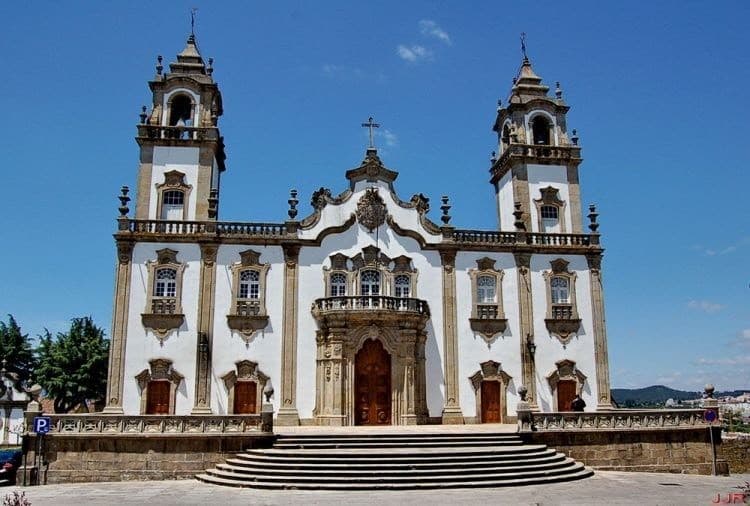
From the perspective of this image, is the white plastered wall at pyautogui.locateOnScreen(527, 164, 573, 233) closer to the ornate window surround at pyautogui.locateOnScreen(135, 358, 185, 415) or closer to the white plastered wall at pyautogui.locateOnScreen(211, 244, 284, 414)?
the white plastered wall at pyautogui.locateOnScreen(211, 244, 284, 414)

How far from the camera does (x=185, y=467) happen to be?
65.1 feet

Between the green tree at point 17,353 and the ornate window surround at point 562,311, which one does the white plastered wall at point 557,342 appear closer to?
the ornate window surround at point 562,311

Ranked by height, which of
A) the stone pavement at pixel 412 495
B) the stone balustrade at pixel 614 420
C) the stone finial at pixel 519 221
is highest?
the stone finial at pixel 519 221

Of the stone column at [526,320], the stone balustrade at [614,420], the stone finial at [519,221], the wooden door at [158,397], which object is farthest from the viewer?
the stone finial at [519,221]

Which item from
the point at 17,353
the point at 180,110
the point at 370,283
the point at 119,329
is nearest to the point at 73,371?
the point at 17,353

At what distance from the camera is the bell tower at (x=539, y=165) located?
2983 centimetres

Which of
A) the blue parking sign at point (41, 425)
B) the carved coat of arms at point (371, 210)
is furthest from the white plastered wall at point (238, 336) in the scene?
the blue parking sign at point (41, 425)

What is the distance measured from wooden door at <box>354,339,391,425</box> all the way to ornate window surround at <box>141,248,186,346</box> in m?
7.16

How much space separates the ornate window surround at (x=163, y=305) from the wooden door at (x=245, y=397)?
3344 millimetres

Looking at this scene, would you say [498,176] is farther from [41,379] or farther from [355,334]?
[41,379]

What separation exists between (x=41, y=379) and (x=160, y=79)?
17.5 m

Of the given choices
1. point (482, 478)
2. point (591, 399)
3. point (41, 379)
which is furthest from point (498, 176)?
point (41, 379)

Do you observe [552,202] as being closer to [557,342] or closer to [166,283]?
[557,342]

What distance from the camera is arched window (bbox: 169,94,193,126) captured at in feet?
95.5
